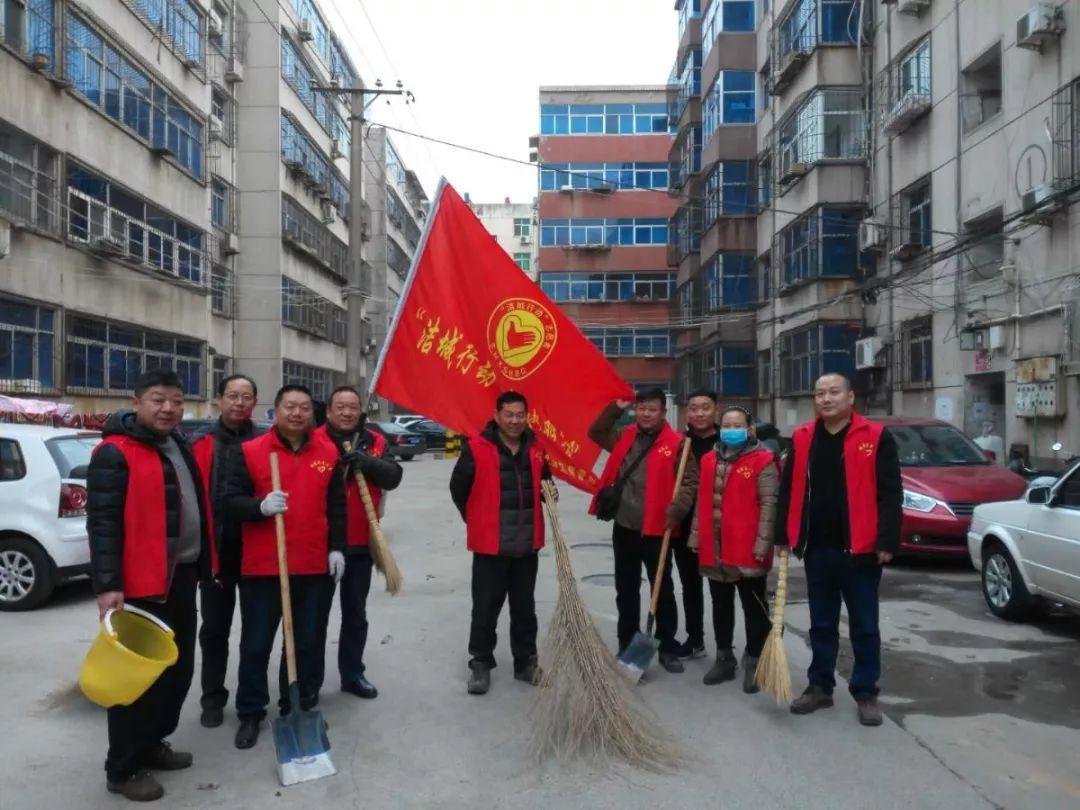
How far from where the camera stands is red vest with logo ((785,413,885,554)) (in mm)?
4867

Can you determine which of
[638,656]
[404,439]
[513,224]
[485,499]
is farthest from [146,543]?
[513,224]

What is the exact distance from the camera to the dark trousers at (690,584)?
5.95 metres

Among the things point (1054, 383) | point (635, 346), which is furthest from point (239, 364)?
point (1054, 383)

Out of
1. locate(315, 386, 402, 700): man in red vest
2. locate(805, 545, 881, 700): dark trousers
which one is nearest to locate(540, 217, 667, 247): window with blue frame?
locate(315, 386, 402, 700): man in red vest

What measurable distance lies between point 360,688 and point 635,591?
180 cm

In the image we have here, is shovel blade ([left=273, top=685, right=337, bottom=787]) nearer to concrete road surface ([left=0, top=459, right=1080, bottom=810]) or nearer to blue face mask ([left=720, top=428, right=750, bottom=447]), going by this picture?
concrete road surface ([left=0, top=459, right=1080, bottom=810])

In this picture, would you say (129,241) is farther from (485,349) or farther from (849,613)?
(849,613)

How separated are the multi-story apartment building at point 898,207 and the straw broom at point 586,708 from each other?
10.2m

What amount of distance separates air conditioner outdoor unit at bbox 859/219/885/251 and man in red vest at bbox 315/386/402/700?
17.2 metres

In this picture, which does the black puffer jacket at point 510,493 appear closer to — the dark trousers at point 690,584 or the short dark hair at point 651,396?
the short dark hair at point 651,396

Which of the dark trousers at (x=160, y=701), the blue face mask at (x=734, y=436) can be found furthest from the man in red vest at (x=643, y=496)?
the dark trousers at (x=160, y=701)

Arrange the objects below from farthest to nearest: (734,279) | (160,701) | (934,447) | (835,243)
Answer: (734,279) → (835,243) → (934,447) → (160,701)

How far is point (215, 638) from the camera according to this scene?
16.4 feet

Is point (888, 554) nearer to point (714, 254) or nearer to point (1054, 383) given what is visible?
point (1054, 383)
